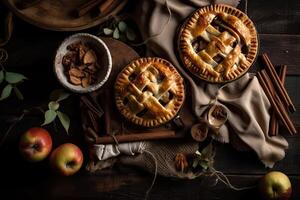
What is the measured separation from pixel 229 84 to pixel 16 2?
0.80 m

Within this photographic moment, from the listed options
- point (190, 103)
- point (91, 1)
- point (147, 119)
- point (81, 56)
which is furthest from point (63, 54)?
point (190, 103)

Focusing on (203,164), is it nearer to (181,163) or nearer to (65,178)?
(181,163)

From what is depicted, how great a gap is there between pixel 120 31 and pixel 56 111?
1.19 ft

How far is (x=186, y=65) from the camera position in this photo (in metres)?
1.81

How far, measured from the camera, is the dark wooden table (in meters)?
1.82

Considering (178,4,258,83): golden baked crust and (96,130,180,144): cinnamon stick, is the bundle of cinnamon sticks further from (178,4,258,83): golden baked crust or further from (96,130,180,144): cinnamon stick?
(96,130,180,144): cinnamon stick

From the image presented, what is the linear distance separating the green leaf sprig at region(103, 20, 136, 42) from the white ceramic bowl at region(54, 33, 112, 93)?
0.07 meters

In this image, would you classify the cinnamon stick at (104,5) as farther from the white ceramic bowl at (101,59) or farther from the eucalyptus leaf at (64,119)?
the eucalyptus leaf at (64,119)

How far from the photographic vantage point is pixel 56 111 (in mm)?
1802

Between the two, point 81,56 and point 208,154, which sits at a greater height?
point 81,56

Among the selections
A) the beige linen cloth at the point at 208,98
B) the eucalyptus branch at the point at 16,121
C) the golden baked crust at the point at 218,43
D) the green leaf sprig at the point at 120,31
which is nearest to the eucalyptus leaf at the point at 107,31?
the green leaf sprig at the point at 120,31

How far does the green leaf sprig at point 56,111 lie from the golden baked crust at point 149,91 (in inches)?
7.3

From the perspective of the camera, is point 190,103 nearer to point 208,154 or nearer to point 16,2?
point 208,154

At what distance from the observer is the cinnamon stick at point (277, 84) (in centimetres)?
188
